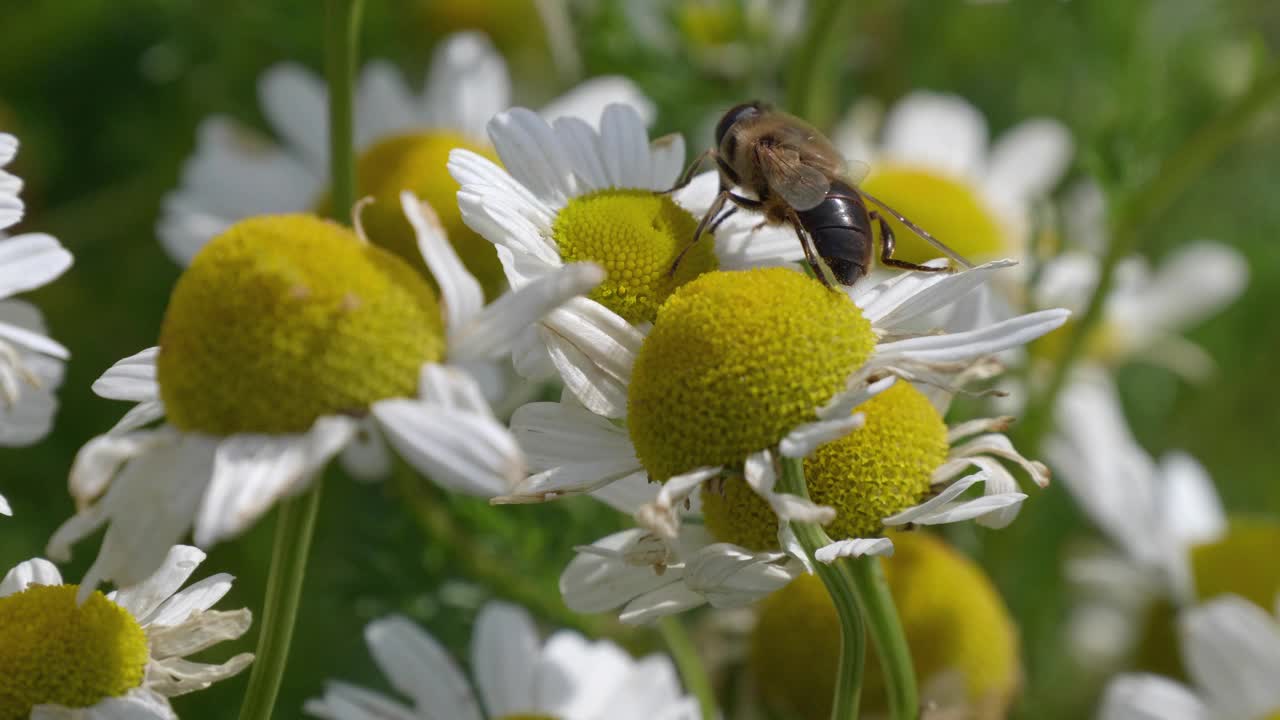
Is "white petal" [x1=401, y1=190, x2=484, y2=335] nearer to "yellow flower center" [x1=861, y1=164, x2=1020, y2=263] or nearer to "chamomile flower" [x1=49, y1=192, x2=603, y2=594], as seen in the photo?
"chamomile flower" [x1=49, y1=192, x2=603, y2=594]

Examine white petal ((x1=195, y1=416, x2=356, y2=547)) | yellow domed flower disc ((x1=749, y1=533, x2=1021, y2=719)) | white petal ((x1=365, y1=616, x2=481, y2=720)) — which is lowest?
yellow domed flower disc ((x1=749, y1=533, x2=1021, y2=719))

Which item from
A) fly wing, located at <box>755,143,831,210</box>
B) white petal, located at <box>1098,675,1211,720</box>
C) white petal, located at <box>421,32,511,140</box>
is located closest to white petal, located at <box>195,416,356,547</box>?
fly wing, located at <box>755,143,831,210</box>

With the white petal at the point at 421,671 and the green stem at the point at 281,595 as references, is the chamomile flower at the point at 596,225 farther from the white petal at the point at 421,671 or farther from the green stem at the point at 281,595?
the white petal at the point at 421,671

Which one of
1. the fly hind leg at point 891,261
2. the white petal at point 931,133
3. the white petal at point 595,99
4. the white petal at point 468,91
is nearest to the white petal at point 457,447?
the fly hind leg at point 891,261

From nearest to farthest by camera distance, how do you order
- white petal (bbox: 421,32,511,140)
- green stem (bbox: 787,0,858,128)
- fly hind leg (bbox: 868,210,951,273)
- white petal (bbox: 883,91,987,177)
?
fly hind leg (bbox: 868,210,951,273)
green stem (bbox: 787,0,858,128)
white petal (bbox: 421,32,511,140)
white petal (bbox: 883,91,987,177)

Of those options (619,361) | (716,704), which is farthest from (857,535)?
(716,704)

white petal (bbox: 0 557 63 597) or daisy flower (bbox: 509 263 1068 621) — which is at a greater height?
daisy flower (bbox: 509 263 1068 621)
